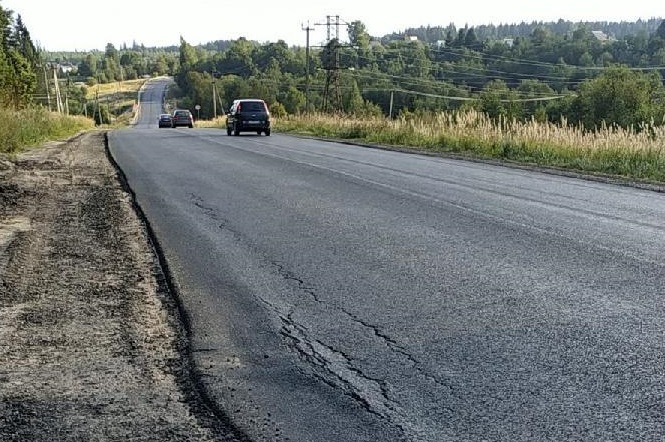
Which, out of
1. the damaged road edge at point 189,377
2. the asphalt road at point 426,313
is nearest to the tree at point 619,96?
the asphalt road at point 426,313

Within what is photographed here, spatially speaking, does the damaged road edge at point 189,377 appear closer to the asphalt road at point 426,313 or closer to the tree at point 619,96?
the asphalt road at point 426,313

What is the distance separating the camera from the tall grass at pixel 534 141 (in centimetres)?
1702

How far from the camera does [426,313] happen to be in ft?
17.2

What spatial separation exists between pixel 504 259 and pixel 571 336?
240cm

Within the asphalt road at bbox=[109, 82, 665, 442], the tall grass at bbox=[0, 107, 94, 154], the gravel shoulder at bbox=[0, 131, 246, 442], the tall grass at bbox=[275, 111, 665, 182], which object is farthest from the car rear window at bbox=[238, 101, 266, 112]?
the gravel shoulder at bbox=[0, 131, 246, 442]

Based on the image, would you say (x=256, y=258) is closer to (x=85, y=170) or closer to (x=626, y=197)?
(x=626, y=197)

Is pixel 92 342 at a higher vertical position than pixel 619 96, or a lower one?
higher

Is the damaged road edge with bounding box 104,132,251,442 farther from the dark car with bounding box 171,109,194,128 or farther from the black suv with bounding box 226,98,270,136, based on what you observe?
the dark car with bounding box 171,109,194,128

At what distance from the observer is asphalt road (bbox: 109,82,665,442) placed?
3557 mm

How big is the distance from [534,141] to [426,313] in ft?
58.0

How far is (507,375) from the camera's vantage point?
159 inches

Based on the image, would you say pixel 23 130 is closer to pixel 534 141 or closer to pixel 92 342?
pixel 534 141

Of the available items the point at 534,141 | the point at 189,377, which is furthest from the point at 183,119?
the point at 189,377

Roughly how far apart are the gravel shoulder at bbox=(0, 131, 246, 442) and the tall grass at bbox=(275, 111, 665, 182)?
11.9m
